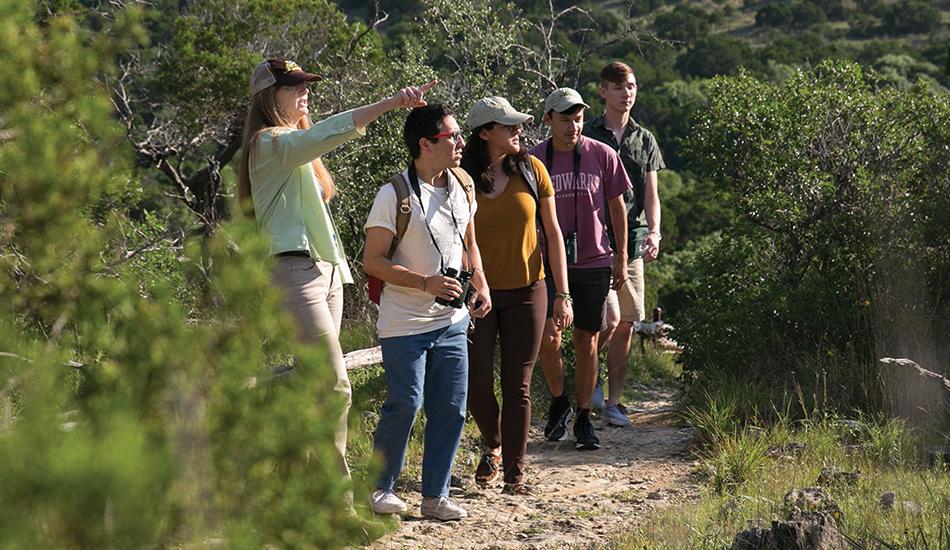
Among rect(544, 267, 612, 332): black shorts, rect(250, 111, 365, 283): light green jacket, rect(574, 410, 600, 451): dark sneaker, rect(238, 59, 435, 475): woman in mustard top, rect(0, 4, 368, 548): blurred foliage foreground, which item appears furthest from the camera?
rect(574, 410, 600, 451): dark sneaker

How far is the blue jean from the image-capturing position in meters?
4.98

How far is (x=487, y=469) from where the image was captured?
5.89 m

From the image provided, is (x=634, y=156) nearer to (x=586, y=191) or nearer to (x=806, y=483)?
(x=586, y=191)

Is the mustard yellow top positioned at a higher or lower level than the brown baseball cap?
lower

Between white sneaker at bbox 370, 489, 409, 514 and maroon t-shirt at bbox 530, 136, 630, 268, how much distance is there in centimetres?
183

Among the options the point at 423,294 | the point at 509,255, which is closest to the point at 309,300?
the point at 423,294

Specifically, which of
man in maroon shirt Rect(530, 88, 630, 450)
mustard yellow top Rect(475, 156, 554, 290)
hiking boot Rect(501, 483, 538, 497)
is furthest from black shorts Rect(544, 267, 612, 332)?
hiking boot Rect(501, 483, 538, 497)

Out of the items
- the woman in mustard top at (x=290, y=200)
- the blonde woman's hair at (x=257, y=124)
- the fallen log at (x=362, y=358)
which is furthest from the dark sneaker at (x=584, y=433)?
the blonde woman's hair at (x=257, y=124)

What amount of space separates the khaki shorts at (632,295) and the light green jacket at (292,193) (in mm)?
2839

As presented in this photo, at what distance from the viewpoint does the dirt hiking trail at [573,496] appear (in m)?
5.07

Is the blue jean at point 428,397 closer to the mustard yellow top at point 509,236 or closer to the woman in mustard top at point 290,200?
the woman in mustard top at point 290,200

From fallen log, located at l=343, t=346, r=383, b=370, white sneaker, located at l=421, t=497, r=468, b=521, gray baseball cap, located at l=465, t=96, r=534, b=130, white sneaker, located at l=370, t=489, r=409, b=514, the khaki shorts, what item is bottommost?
white sneaker, located at l=421, t=497, r=468, b=521

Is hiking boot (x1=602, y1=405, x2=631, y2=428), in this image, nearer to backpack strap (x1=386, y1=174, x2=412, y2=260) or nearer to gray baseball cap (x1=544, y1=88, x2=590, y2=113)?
gray baseball cap (x1=544, y1=88, x2=590, y2=113)

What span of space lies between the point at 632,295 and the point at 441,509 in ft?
7.91
